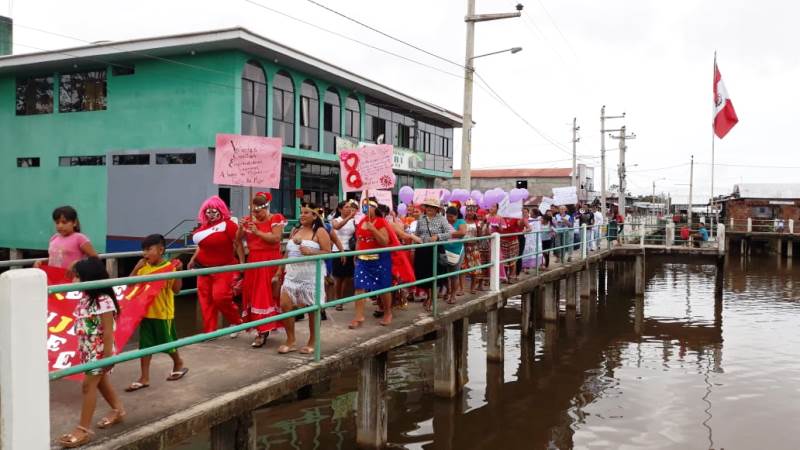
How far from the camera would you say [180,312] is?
57.5ft

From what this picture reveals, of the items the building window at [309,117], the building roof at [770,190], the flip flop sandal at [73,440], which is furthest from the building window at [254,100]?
the building roof at [770,190]

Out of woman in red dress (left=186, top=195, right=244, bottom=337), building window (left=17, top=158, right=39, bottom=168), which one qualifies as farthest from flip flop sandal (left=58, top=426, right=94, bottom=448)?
building window (left=17, top=158, right=39, bottom=168)

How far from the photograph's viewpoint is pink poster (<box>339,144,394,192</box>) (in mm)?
8836

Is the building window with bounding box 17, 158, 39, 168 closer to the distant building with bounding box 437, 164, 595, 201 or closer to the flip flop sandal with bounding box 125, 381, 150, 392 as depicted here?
the flip flop sandal with bounding box 125, 381, 150, 392

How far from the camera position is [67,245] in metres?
4.63

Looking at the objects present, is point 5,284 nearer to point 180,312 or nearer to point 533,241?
point 533,241

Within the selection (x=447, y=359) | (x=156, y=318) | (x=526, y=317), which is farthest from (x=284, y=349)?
(x=526, y=317)

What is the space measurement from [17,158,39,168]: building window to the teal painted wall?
0.68ft

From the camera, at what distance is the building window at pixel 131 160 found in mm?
21609

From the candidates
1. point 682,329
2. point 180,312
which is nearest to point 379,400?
point 180,312

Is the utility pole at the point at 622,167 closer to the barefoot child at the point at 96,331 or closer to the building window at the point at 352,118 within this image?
the building window at the point at 352,118

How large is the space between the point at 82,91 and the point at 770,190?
50.3m

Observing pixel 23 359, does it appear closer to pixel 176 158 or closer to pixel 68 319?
pixel 68 319

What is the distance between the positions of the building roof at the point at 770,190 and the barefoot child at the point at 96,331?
2138 inches
